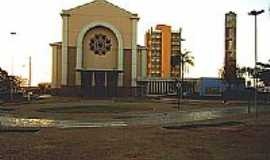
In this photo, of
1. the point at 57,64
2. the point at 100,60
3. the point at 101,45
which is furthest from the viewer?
the point at 100,60

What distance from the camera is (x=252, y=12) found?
35.7 m

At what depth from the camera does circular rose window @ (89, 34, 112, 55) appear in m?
96.0

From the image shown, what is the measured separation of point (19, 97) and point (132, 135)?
179 feet

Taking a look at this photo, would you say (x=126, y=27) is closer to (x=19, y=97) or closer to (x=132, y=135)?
(x=19, y=97)

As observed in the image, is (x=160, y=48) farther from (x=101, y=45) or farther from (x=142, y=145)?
(x=142, y=145)

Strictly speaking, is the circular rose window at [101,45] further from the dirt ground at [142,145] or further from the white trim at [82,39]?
the dirt ground at [142,145]

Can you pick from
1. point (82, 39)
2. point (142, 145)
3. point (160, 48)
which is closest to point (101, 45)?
point (82, 39)

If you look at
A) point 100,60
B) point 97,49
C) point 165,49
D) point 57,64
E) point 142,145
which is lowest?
point 142,145

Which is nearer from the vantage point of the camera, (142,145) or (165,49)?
(142,145)

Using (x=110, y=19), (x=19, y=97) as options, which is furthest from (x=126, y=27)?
(x=19, y=97)

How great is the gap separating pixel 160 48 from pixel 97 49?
75.4 m

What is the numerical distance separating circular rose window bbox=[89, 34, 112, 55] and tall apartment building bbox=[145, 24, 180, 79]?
2658 inches

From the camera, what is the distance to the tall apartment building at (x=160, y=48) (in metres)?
165

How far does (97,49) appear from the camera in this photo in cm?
9619
